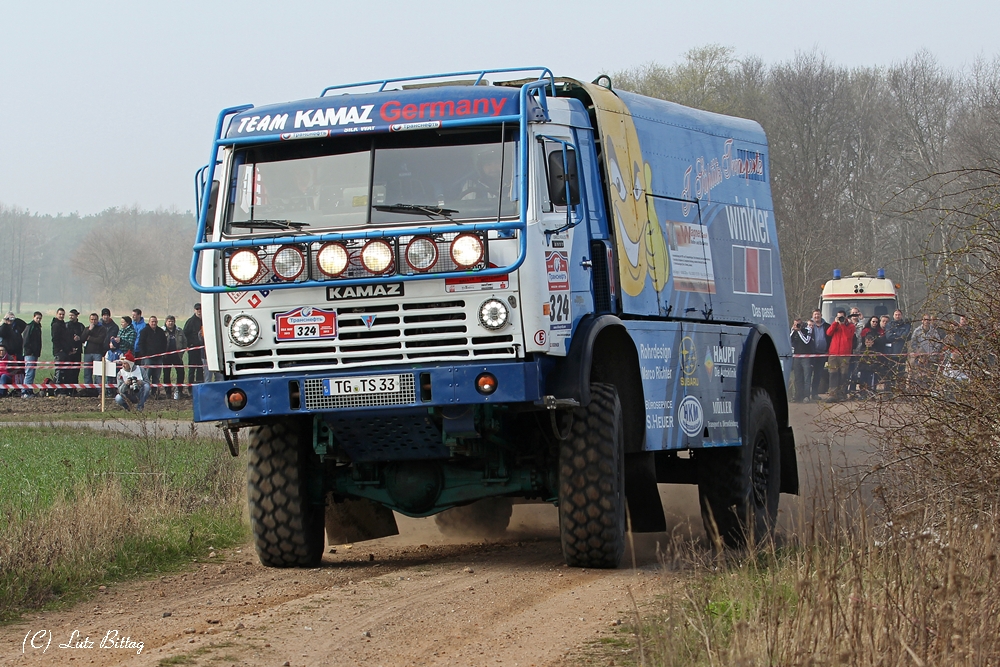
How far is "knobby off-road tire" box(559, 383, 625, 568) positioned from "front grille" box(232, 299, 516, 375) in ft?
2.88

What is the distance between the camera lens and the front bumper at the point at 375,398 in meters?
8.06

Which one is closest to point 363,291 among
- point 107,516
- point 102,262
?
point 107,516

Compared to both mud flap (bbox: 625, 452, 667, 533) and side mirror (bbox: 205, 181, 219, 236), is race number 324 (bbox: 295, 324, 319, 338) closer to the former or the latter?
side mirror (bbox: 205, 181, 219, 236)

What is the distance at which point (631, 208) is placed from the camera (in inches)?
387

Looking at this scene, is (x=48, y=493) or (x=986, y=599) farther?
(x=48, y=493)

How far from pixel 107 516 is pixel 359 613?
2.94m

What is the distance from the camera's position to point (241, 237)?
8719 millimetres

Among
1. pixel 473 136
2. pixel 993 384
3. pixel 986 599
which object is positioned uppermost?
pixel 473 136

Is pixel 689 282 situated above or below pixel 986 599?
above

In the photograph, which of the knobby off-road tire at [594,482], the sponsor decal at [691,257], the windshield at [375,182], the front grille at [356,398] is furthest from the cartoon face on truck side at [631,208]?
the front grille at [356,398]

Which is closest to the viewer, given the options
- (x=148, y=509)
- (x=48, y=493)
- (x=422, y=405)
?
(x=422, y=405)

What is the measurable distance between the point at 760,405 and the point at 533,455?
3.23 m

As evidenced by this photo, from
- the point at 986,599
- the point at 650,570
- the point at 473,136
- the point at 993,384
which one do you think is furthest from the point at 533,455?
the point at 986,599

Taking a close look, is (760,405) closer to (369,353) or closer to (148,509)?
(369,353)
